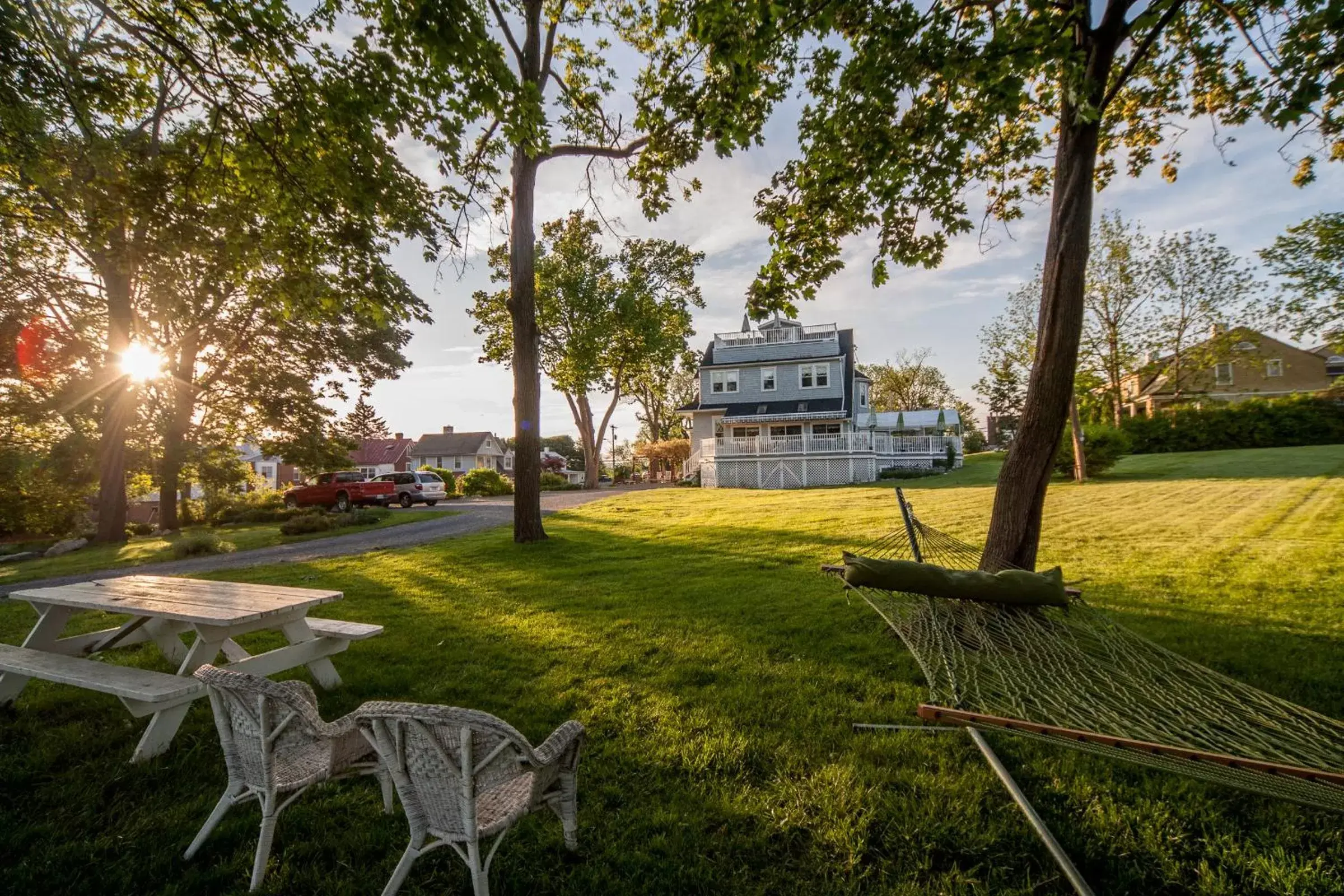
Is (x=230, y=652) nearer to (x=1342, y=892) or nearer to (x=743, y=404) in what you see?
(x=1342, y=892)

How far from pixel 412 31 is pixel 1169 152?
8588 mm

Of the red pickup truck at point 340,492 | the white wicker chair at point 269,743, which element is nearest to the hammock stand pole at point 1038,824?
the white wicker chair at point 269,743

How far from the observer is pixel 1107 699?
2816 mm

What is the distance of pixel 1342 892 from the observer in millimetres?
2117

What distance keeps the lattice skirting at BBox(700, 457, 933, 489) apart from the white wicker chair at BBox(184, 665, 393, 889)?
983 inches

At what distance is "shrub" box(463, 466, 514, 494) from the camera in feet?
107

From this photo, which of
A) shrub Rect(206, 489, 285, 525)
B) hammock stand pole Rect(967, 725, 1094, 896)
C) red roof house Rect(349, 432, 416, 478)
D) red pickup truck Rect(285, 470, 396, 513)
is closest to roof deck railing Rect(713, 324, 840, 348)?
red pickup truck Rect(285, 470, 396, 513)

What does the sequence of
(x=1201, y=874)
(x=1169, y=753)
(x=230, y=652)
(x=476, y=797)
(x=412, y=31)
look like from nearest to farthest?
(x=1169, y=753) < (x=476, y=797) < (x=1201, y=874) < (x=412, y=31) < (x=230, y=652)

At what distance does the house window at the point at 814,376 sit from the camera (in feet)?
104

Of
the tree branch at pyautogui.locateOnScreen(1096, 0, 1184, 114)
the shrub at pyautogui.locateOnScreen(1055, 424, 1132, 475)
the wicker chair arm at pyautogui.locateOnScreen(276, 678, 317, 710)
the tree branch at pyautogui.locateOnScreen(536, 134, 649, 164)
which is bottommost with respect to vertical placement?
the wicker chair arm at pyautogui.locateOnScreen(276, 678, 317, 710)

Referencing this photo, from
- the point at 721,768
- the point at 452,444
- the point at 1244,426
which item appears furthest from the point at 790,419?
the point at 452,444

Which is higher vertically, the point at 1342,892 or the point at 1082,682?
the point at 1082,682

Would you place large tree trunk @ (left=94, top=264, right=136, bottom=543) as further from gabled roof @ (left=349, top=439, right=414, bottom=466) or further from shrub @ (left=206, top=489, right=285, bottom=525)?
gabled roof @ (left=349, top=439, right=414, bottom=466)

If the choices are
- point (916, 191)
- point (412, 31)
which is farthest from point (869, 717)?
point (412, 31)
